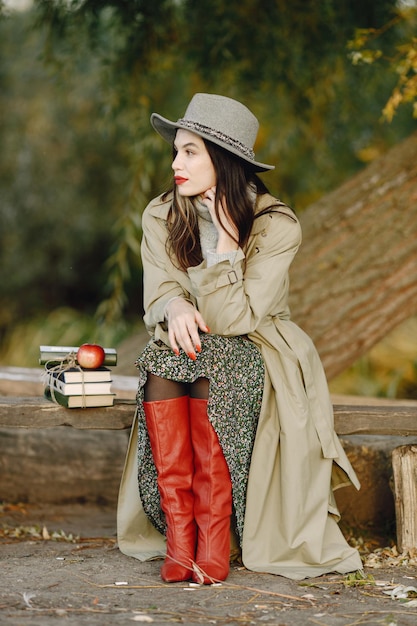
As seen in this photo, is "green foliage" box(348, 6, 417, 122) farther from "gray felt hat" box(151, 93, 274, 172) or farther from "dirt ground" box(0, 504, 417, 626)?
"dirt ground" box(0, 504, 417, 626)

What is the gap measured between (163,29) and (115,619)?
346cm

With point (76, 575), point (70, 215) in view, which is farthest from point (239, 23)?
point (70, 215)

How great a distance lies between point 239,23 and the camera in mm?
4953

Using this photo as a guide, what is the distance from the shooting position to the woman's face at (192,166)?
325 centimetres

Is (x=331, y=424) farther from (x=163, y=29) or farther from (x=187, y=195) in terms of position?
(x=163, y=29)

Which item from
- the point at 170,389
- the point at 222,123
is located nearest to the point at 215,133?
the point at 222,123

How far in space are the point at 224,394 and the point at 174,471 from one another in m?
0.31

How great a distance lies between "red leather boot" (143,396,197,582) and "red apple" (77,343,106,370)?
15.2 inches

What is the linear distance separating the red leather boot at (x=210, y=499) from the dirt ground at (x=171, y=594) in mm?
83

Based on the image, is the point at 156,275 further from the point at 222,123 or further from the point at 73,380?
the point at 222,123

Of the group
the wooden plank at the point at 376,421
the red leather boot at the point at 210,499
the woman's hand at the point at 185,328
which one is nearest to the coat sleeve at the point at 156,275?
the woman's hand at the point at 185,328

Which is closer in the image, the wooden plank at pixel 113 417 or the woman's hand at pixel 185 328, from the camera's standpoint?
the woman's hand at pixel 185 328

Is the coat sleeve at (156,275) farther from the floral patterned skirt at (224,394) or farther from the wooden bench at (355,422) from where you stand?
the wooden bench at (355,422)

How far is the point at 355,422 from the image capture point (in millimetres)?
3488
